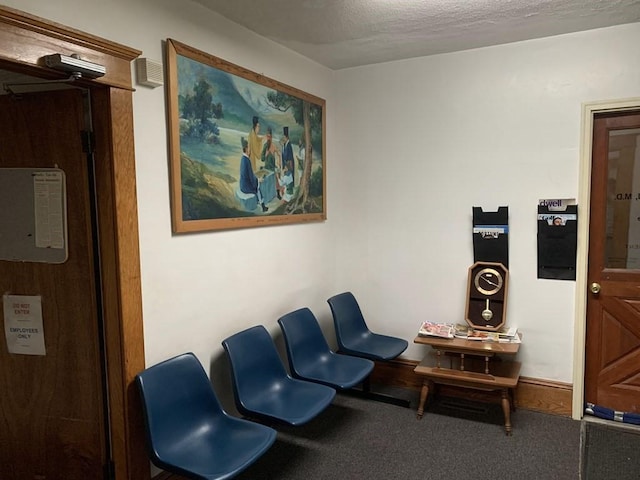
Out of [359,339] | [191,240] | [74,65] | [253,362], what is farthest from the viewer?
[359,339]

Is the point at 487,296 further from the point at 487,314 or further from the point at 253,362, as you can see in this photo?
the point at 253,362

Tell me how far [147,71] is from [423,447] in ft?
8.70

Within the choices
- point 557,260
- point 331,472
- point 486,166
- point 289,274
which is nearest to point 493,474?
point 331,472

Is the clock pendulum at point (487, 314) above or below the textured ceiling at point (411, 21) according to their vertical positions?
below

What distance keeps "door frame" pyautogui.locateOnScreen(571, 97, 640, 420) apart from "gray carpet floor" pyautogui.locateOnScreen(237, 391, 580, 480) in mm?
281

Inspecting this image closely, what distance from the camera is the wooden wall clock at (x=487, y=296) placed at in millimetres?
3297

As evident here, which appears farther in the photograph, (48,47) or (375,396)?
(375,396)

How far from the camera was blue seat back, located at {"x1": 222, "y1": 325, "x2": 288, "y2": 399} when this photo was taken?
2596mm

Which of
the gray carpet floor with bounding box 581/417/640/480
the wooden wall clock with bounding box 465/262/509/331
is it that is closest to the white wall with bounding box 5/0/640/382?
the wooden wall clock with bounding box 465/262/509/331

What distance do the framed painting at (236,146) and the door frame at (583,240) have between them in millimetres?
1906

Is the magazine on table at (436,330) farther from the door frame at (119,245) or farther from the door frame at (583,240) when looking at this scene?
the door frame at (119,245)

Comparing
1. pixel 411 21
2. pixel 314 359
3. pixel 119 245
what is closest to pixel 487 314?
pixel 314 359

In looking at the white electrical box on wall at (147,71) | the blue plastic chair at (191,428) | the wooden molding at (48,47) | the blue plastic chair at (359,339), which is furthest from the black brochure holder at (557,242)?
the wooden molding at (48,47)

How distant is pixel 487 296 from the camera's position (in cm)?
334
